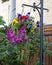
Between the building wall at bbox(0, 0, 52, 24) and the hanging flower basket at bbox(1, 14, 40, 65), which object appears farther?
the building wall at bbox(0, 0, 52, 24)

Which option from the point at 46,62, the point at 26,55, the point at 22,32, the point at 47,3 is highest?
the point at 47,3

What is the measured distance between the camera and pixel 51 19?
841 cm

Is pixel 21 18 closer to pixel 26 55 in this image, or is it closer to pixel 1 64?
pixel 26 55

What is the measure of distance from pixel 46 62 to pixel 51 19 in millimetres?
2415

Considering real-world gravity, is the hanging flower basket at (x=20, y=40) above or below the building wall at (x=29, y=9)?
below

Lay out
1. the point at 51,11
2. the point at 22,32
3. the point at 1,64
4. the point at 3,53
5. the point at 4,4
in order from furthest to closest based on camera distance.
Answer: the point at 4,4, the point at 51,11, the point at 1,64, the point at 3,53, the point at 22,32

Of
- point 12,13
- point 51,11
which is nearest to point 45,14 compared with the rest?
point 51,11

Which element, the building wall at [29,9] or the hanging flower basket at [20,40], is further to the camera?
the building wall at [29,9]

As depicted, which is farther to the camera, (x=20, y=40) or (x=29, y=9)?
(x=29, y=9)

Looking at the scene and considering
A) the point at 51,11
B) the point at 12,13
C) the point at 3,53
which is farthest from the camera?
the point at 51,11

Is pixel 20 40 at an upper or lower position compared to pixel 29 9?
lower

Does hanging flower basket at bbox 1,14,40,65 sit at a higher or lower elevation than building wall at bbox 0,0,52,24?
lower

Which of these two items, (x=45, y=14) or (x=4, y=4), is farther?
(x=4, y=4)

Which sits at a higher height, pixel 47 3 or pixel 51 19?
pixel 47 3
